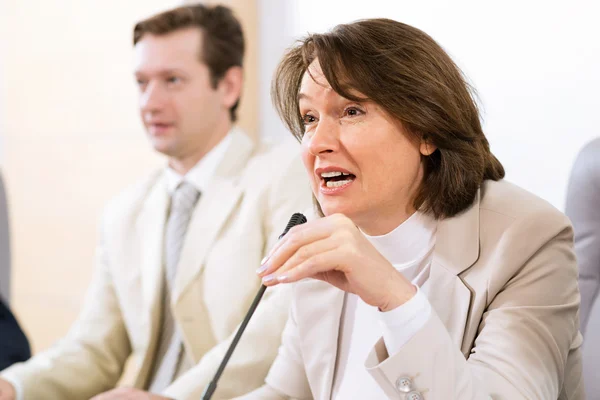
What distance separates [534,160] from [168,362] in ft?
3.58

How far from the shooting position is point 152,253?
2133mm

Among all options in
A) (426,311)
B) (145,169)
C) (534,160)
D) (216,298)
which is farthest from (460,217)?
(145,169)

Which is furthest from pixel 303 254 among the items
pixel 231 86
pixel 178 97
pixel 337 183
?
pixel 231 86

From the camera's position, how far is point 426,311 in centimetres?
96

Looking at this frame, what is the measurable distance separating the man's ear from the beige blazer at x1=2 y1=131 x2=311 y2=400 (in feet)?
0.52

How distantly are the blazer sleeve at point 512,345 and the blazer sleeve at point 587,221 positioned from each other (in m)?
0.26

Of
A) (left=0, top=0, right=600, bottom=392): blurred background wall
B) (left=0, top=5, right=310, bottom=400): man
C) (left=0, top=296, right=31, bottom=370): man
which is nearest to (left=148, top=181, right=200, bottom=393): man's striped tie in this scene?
(left=0, top=5, right=310, bottom=400): man

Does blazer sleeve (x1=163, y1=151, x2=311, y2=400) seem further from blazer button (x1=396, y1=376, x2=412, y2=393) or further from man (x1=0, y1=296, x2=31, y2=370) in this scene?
blazer button (x1=396, y1=376, x2=412, y2=393)

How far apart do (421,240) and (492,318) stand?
0.67 feet

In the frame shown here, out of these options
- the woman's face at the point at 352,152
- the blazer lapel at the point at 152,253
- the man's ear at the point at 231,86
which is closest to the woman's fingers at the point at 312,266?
the woman's face at the point at 352,152

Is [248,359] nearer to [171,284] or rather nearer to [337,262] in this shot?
[171,284]

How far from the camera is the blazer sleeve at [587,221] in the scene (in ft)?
4.76

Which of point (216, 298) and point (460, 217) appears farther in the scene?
point (216, 298)

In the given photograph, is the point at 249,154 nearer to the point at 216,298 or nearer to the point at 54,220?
the point at 216,298
